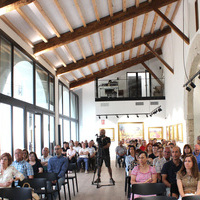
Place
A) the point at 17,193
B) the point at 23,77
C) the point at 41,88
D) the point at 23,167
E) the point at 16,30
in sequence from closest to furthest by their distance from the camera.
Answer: the point at 17,193 < the point at 23,167 < the point at 16,30 < the point at 23,77 < the point at 41,88

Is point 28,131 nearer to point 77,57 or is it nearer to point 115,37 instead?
point 77,57

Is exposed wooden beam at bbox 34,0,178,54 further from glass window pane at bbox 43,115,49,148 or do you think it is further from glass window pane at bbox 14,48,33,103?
glass window pane at bbox 43,115,49,148

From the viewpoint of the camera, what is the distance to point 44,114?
12.3 m

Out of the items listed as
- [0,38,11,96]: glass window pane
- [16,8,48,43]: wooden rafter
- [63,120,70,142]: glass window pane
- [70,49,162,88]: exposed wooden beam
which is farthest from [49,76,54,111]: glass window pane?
[0,38,11,96]: glass window pane

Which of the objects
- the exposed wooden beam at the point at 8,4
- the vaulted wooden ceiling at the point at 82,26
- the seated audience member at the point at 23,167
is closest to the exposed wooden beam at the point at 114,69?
the vaulted wooden ceiling at the point at 82,26

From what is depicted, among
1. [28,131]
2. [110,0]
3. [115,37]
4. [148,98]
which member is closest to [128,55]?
[148,98]

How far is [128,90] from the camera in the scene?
19.8 m

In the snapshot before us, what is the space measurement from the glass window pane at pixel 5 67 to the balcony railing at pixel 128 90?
11472 millimetres

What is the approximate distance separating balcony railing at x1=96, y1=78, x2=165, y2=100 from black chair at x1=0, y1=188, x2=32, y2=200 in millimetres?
15133

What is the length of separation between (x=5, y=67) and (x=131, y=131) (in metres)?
13.2

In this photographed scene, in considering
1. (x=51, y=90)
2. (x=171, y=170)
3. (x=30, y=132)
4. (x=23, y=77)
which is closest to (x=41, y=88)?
(x=51, y=90)

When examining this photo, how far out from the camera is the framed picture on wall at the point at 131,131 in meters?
20.0

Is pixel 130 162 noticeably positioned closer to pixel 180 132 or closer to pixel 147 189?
pixel 147 189

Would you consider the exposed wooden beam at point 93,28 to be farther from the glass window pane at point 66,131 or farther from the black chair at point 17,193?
the black chair at point 17,193
